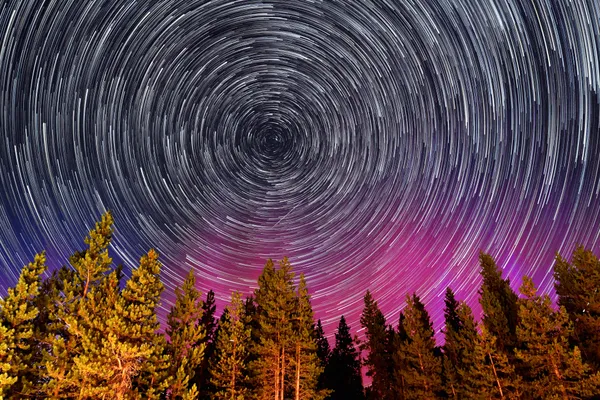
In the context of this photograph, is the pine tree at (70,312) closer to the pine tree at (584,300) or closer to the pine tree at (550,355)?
the pine tree at (550,355)

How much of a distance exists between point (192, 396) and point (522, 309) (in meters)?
23.2

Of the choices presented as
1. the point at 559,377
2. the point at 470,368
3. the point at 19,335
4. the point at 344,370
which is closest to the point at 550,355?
the point at 559,377

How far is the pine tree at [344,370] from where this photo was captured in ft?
141

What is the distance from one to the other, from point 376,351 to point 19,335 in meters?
33.1

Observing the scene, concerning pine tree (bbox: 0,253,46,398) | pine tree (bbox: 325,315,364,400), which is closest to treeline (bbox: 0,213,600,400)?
pine tree (bbox: 0,253,46,398)

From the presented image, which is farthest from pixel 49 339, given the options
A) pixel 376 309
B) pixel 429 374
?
pixel 376 309

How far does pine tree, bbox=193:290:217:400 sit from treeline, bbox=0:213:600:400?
0.15 m

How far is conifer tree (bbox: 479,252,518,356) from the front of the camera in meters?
29.4

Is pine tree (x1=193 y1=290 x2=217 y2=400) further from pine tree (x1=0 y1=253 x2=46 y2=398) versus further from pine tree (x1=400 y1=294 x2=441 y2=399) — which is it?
pine tree (x1=400 y1=294 x2=441 y2=399)

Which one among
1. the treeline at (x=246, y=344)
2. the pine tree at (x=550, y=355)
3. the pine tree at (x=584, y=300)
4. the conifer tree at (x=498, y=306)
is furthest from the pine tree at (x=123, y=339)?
the pine tree at (x=584, y=300)

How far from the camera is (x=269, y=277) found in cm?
3372

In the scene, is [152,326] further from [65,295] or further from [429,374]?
[429,374]

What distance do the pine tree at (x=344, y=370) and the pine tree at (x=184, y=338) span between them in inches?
974

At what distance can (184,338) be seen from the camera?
76.2ft
